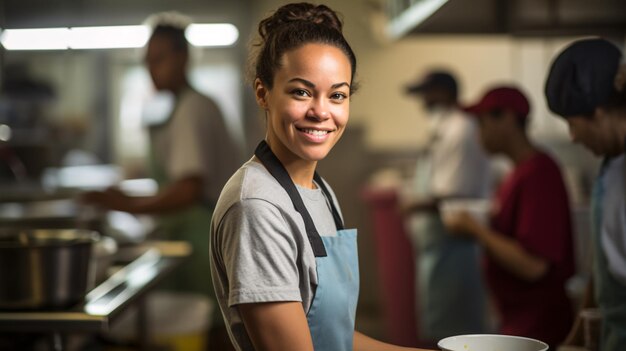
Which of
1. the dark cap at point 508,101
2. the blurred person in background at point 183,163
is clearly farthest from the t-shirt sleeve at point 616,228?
the blurred person in background at point 183,163

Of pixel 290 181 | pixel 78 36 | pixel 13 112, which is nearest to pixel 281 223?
pixel 290 181

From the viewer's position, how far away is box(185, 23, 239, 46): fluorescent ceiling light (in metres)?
5.95

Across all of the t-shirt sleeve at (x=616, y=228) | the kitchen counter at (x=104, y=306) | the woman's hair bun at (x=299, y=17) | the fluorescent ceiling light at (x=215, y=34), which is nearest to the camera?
the woman's hair bun at (x=299, y=17)

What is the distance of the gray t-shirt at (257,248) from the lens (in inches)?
47.0

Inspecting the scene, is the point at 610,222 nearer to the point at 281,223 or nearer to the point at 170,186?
the point at 281,223

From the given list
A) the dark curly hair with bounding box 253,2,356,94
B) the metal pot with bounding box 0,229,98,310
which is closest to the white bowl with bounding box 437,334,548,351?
the dark curly hair with bounding box 253,2,356,94

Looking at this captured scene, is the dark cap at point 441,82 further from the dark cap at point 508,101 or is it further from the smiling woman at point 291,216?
the smiling woman at point 291,216

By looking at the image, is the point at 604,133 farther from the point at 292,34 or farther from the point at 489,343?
the point at 292,34

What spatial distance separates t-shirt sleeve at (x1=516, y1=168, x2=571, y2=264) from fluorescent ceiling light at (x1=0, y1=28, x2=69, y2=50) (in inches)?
89.8

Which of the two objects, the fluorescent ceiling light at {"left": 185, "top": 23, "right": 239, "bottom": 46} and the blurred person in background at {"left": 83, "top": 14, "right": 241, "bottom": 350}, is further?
the fluorescent ceiling light at {"left": 185, "top": 23, "right": 239, "bottom": 46}

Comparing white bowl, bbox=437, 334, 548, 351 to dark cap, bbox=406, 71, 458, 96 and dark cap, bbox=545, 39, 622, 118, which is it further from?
dark cap, bbox=406, 71, 458, 96

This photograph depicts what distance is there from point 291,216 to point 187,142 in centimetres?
172

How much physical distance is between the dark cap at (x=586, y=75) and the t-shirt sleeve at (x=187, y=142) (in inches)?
61.6

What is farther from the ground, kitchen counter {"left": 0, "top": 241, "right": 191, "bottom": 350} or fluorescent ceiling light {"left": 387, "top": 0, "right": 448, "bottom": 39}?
Answer: fluorescent ceiling light {"left": 387, "top": 0, "right": 448, "bottom": 39}
